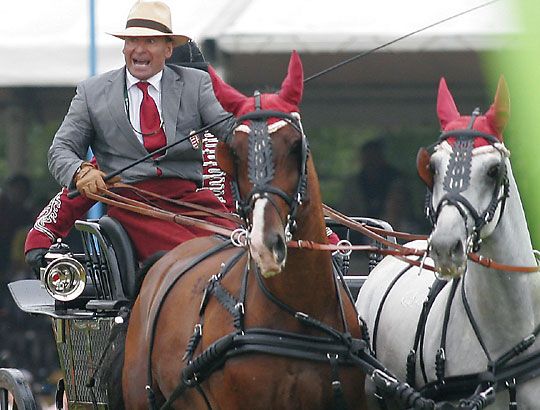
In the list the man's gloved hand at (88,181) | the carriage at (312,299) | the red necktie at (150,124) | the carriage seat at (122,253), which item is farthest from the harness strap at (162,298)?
the red necktie at (150,124)

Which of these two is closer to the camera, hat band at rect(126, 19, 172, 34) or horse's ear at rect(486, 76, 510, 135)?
horse's ear at rect(486, 76, 510, 135)

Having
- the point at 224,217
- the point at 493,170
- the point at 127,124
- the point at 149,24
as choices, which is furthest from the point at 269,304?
the point at 149,24

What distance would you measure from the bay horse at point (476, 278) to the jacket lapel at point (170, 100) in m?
1.36

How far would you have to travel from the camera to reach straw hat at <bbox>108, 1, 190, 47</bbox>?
5.63 metres

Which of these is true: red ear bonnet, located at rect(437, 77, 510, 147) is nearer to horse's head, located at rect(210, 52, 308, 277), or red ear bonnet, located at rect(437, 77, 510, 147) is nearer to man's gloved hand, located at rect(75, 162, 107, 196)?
horse's head, located at rect(210, 52, 308, 277)

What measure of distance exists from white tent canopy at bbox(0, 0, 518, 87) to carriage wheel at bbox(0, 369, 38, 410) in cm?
352

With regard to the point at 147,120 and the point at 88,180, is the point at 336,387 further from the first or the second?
the point at 147,120

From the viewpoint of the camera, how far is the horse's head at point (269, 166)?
14.1ft

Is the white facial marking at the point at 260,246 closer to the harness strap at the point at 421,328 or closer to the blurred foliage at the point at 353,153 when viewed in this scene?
the harness strap at the point at 421,328

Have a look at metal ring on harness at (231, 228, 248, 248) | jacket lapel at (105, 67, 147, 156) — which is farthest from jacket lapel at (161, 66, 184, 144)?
metal ring on harness at (231, 228, 248, 248)

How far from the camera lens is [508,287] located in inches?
182

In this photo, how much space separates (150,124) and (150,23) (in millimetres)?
424

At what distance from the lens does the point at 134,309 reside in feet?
18.2

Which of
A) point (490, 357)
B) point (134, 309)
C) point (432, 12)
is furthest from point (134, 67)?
point (432, 12)
